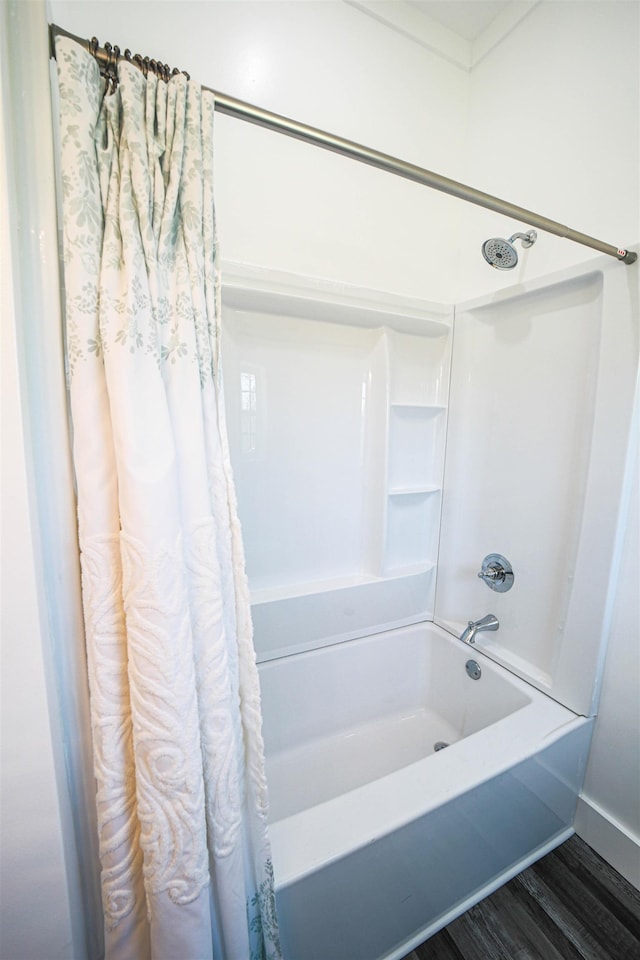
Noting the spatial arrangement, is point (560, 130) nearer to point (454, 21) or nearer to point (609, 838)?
point (454, 21)

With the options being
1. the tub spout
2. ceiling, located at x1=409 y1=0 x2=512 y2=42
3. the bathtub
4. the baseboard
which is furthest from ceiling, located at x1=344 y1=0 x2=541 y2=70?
the baseboard

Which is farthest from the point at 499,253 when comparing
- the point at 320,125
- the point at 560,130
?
the point at 320,125

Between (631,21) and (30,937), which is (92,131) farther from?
(631,21)

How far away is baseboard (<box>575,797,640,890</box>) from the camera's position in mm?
1226

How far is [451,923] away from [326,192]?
248cm

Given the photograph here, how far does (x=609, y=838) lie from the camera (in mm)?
1283

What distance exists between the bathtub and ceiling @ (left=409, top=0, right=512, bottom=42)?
2.54 metres

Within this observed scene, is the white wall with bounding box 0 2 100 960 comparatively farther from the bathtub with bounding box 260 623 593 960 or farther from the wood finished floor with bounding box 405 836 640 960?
the wood finished floor with bounding box 405 836 640 960

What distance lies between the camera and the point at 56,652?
58cm

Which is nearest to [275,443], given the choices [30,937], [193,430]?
[193,430]

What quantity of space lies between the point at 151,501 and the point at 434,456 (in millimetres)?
1533

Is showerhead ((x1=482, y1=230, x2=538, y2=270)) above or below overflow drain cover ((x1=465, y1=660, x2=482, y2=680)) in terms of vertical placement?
above

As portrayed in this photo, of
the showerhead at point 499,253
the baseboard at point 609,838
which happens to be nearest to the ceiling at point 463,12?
the showerhead at point 499,253

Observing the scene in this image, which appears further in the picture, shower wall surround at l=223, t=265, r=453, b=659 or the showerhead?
shower wall surround at l=223, t=265, r=453, b=659
